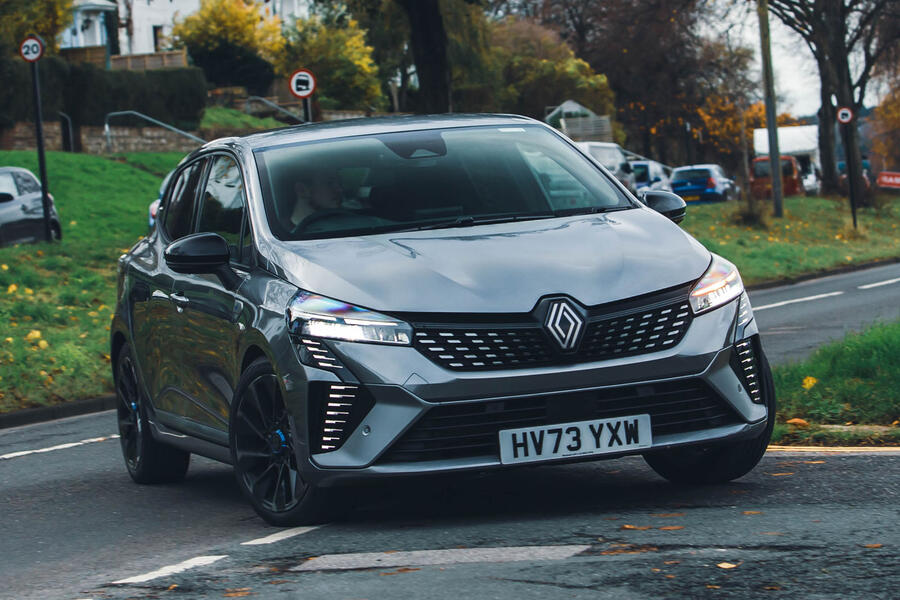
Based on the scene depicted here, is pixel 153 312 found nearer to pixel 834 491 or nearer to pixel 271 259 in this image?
pixel 271 259

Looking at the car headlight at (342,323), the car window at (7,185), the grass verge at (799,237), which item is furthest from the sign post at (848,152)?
the car headlight at (342,323)

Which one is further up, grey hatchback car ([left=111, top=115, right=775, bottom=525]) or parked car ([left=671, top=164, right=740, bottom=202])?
grey hatchback car ([left=111, top=115, right=775, bottom=525])

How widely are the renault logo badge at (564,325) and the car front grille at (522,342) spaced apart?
1.1 inches

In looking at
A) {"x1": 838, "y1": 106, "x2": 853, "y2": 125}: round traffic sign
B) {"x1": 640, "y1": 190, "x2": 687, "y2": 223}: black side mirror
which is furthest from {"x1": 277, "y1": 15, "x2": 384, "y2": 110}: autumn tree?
{"x1": 640, "y1": 190, "x2": 687, "y2": 223}: black side mirror

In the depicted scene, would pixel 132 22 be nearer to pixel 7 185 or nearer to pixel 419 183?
pixel 7 185

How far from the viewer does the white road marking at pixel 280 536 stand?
20.5 feet

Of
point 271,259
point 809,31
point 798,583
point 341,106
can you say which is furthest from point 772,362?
point 341,106

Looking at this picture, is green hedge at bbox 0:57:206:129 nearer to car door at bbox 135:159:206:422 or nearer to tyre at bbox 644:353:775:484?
car door at bbox 135:159:206:422

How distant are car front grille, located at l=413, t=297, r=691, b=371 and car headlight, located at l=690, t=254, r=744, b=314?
0.28m

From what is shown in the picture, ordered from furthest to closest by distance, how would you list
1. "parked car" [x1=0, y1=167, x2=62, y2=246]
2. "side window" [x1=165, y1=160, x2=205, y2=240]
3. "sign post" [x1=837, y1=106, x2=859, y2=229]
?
"sign post" [x1=837, y1=106, x2=859, y2=229], "parked car" [x1=0, y1=167, x2=62, y2=246], "side window" [x1=165, y1=160, x2=205, y2=240]

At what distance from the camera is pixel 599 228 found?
6.78 metres

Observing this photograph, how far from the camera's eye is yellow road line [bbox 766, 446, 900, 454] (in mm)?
7730

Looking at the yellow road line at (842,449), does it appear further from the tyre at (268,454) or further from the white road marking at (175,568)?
the white road marking at (175,568)

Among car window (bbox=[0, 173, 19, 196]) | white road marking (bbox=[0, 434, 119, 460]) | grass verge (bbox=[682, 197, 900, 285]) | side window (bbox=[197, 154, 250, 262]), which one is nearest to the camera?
side window (bbox=[197, 154, 250, 262])
